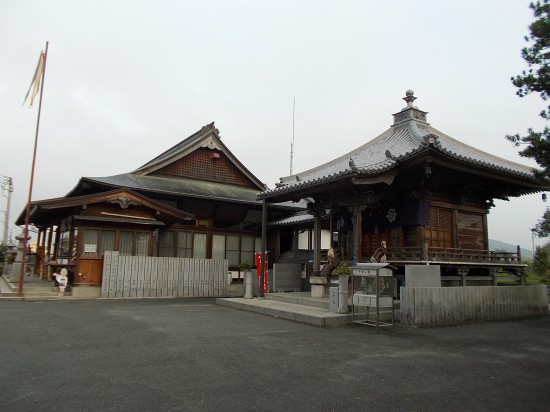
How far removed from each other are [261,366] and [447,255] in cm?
951

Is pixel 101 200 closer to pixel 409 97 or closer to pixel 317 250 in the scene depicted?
pixel 317 250

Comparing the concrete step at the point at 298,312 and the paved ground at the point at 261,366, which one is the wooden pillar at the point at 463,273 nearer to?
the paved ground at the point at 261,366

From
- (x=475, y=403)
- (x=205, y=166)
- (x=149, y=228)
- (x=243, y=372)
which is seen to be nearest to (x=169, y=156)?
(x=205, y=166)

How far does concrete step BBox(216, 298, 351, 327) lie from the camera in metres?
10.4

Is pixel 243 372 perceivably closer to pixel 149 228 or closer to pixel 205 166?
pixel 149 228

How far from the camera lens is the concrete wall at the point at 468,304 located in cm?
1052

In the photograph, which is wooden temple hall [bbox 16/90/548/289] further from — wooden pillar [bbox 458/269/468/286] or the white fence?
the white fence

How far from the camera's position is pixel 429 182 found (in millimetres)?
13500

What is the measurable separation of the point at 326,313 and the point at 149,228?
10240mm

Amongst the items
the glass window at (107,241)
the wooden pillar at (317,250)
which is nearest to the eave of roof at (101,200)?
the glass window at (107,241)

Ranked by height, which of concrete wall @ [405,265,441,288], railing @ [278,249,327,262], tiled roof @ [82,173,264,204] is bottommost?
concrete wall @ [405,265,441,288]

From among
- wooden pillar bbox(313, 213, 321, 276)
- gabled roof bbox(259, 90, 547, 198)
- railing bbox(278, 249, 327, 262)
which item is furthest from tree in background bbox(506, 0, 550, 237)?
railing bbox(278, 249, 327, 262)


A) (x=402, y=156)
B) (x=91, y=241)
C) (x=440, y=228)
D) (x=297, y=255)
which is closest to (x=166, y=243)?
(x=91, y=241)

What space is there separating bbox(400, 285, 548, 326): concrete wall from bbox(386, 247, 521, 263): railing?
138 centimetres
